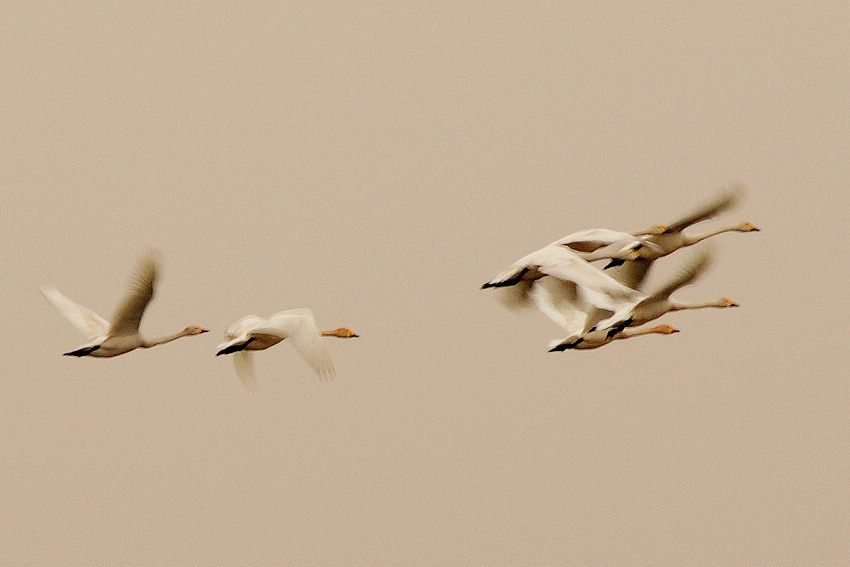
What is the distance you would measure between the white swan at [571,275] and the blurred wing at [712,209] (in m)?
2.22

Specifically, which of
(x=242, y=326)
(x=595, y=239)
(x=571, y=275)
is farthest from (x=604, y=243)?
(x=242, y=326)

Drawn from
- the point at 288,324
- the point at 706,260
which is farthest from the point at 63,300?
the point at 706,260

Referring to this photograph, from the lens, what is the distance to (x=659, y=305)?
87.2 ft

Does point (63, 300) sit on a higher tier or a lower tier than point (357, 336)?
higher

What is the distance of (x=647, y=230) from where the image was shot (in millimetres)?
26969

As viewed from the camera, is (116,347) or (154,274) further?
(116,347)

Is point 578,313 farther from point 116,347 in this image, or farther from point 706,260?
point 116,347

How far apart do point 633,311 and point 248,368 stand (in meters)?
6.47

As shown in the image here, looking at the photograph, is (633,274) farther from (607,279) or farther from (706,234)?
(607,279)

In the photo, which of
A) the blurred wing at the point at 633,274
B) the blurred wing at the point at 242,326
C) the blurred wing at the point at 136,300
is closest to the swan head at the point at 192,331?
the blurred wing at the point at 136,300

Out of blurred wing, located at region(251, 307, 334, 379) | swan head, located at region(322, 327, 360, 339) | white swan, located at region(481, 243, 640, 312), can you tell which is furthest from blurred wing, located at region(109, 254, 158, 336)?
white swan, located at region(481, 243, 640, 312)

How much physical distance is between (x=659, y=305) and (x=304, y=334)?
6.06 metres

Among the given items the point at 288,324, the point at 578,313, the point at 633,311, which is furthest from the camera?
the point at 578,313

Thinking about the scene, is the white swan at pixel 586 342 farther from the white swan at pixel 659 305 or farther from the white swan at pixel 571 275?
the white swan at pixel 571 275
